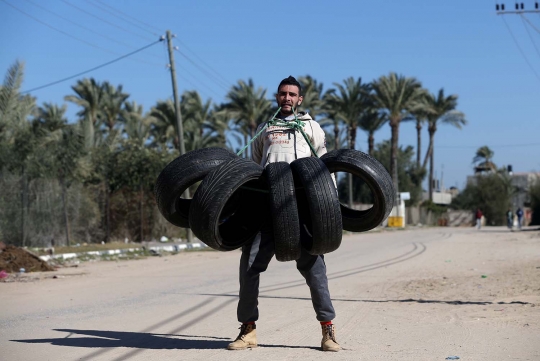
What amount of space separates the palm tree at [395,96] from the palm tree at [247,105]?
806 centimetres

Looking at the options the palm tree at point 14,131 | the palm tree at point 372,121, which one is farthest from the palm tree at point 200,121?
the palm tree at point 14,131

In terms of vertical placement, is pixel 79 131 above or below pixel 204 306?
above

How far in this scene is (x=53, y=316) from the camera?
8.79 meters

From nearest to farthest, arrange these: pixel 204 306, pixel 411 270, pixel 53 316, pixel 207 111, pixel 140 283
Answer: pixel 53 316, pixel 204 306, pixel 140 283, pixel 411 270, pixel 207 111

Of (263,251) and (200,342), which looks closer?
(263,251)

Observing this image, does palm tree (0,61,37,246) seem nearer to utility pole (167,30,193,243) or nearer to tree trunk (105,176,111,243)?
tree trunk (105,176,111,243)

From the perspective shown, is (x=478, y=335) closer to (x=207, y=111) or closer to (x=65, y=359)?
(x=65, y=359)

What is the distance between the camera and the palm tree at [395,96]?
171 feet

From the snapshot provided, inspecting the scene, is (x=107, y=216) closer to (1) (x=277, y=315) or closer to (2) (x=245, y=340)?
(1) (x=277, y=315)

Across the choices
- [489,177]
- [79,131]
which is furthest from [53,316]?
[489,177]

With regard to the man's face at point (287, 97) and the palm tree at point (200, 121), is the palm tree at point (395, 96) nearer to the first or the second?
the palm tree at point (200, 121)

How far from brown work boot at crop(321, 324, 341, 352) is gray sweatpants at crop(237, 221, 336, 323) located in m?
0.08

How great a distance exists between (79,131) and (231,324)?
79.1 ft

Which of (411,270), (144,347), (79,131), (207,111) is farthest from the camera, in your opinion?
(207,111)
